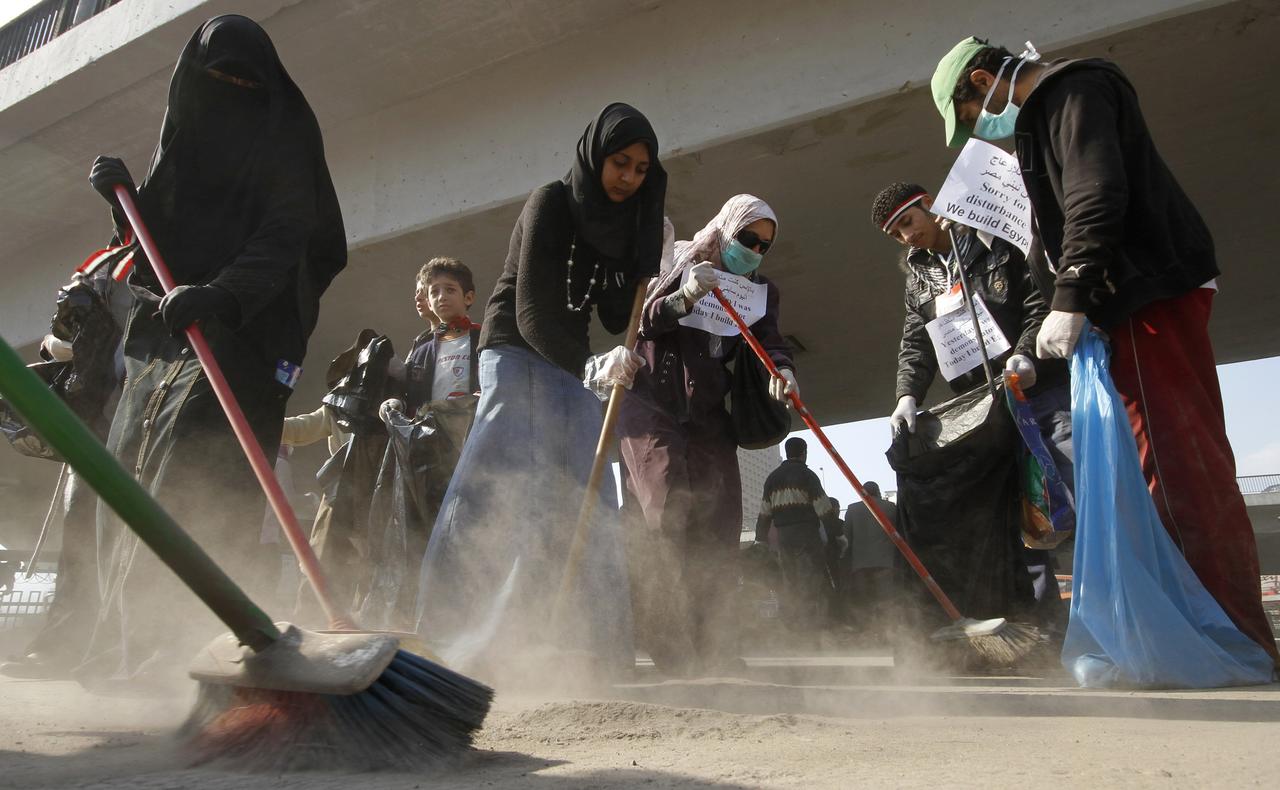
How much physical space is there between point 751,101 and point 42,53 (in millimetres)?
4677

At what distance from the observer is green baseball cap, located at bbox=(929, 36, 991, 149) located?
249cm

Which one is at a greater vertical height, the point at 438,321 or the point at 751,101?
the point at 751,101

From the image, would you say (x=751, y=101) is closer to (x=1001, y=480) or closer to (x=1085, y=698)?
(x=1001, y=480)

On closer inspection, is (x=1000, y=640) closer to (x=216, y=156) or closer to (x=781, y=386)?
(x=781, y=386)

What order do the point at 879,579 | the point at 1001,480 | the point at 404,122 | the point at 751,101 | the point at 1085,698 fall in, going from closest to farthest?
1. the point at 1085,698
2. the point at 1001,480
3. the point at 751,101
4. the point at 879,579
5. the point at 404,122

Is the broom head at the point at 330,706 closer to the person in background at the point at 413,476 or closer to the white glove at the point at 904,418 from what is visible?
the person in background at the point at 413,476

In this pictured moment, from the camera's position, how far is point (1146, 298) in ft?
6.98

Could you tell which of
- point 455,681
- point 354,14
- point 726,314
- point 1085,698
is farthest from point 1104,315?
point 354,14

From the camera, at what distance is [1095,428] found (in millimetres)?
2123

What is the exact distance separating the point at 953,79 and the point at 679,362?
1.29 metres

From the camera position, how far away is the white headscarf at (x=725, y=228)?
3.12 meters

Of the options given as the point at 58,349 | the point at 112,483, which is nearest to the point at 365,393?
the point at 58,349

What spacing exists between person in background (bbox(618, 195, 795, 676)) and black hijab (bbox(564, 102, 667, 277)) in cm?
36

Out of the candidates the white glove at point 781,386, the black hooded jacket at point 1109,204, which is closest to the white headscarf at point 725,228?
the white glove at point 781,386
